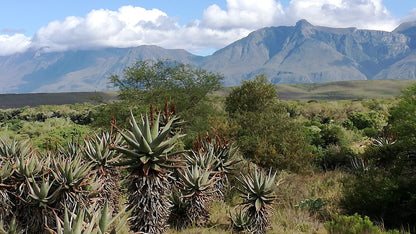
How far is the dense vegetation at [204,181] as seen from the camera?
5902 mm

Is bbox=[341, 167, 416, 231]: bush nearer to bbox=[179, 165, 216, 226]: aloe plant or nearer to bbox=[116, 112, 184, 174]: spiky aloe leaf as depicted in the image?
bbox=[179, 165, 216, 226]: aloe plant

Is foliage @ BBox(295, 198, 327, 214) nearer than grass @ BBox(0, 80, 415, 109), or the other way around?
foliage @ BBox(295, 198, 327, 214)

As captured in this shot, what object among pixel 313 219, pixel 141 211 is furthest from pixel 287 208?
pixel 141 211

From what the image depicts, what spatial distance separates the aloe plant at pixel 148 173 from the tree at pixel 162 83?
17.4 meters

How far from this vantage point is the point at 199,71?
98.8ft

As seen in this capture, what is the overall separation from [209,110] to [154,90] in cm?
554

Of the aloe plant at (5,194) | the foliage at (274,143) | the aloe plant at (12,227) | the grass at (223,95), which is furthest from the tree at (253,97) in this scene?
the aloe plant at (12,227)

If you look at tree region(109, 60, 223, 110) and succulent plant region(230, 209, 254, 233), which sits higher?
tree region(109, 60, 223, 110)

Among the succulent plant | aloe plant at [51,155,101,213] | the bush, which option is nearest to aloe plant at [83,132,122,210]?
aloe plant at [51,155,101,213]

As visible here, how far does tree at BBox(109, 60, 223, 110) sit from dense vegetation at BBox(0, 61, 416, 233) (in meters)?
3.78

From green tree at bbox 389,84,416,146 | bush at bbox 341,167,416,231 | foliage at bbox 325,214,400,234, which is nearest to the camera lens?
foliage at bbox 325,214,400,234

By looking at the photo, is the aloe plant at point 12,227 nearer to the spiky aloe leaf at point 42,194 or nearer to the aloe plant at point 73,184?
the spiky aloe leaf at point 42,194

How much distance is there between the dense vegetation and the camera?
590 centimetres

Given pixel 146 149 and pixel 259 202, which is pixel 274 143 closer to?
pixel 259 202
